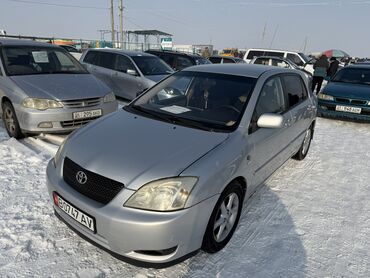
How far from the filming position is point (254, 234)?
3.06m

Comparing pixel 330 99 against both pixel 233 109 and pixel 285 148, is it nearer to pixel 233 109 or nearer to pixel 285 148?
pixel 285 148

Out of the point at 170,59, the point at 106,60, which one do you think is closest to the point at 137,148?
the point at 106,60

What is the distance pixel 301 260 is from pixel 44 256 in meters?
2.21

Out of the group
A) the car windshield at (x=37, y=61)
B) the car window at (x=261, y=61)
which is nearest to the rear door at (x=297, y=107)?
the car windshield at (x=37, y=61)

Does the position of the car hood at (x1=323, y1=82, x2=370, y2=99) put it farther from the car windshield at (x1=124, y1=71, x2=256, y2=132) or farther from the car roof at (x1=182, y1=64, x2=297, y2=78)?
the car windshield at (x1=124, y1=71, x2=256, y2=132)

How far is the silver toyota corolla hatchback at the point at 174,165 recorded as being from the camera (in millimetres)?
2201

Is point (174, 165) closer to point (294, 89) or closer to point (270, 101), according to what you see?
point (270, 101)

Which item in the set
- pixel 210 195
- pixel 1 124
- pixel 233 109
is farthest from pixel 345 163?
pixel 1 124

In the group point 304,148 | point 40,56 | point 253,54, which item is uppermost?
point 40,56

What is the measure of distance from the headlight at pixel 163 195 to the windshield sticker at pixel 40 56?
15.4 ft

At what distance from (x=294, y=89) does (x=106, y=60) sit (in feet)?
22.2

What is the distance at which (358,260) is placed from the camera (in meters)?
2.79

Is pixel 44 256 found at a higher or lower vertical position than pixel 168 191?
lower

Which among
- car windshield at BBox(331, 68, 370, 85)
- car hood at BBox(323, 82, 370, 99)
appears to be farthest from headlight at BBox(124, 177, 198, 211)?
car windshield at BBox(331, 68, 370, 85)
